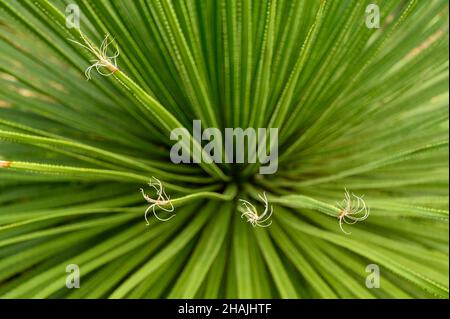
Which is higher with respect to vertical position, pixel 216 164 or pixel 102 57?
pixel 102 57

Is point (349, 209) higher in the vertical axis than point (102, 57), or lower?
lower

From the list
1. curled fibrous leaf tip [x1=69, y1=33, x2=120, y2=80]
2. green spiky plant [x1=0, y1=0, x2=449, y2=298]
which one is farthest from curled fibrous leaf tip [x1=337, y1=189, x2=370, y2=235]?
curled fibrous leaf tip [x1=69, y1=33, x2=120, y2=80]

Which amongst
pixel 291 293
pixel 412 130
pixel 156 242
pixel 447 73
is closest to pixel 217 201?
pixel 156 242

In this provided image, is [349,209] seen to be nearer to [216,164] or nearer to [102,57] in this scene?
[216,164]

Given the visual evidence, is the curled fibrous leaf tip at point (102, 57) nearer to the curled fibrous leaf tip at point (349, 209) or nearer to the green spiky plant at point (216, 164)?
the green spiky plant at point (216, 164)

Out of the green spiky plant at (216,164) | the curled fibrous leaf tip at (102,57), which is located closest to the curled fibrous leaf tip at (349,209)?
the green spiky plant at (216,164)

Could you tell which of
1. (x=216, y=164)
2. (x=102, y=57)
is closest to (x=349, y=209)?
(x=216, y=164)

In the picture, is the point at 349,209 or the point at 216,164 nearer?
the point at 349,209

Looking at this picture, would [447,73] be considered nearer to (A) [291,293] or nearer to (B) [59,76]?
(A) [291,293]
